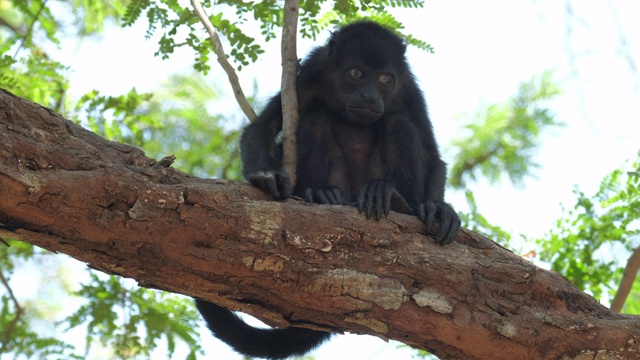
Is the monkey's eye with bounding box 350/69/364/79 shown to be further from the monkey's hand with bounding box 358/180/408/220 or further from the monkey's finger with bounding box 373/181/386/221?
the monkey's finger with bounding box 373/181/386/221

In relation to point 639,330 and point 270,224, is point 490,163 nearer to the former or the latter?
point 639,330

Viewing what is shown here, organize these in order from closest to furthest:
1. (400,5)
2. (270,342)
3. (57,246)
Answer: (57,246) < (270,342) < (400,5)

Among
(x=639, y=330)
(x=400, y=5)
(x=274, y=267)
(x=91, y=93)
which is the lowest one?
(x=274, y=267)

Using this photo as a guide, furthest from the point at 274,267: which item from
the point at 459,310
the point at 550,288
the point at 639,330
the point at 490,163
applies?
the point at 490,163

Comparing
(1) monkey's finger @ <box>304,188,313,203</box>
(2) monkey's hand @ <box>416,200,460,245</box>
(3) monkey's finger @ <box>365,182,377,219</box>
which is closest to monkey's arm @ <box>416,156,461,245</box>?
(2) monkey's hand @ <box>416,200,460,245</box>

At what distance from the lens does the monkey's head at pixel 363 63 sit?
660cm

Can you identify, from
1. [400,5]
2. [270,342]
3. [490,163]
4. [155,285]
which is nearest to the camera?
[155,285]

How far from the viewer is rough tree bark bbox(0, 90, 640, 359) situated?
138 inches

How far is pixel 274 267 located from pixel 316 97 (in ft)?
9.78

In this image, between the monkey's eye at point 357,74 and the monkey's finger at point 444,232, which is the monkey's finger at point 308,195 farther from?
the monkey's eye at point 357,74

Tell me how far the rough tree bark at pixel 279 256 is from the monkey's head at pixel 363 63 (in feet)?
7.87

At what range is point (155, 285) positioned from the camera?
150 inches

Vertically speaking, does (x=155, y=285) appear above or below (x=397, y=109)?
below

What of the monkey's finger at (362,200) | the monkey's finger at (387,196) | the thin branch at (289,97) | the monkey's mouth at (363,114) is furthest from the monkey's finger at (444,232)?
the monkey's mouth at (363,114)
